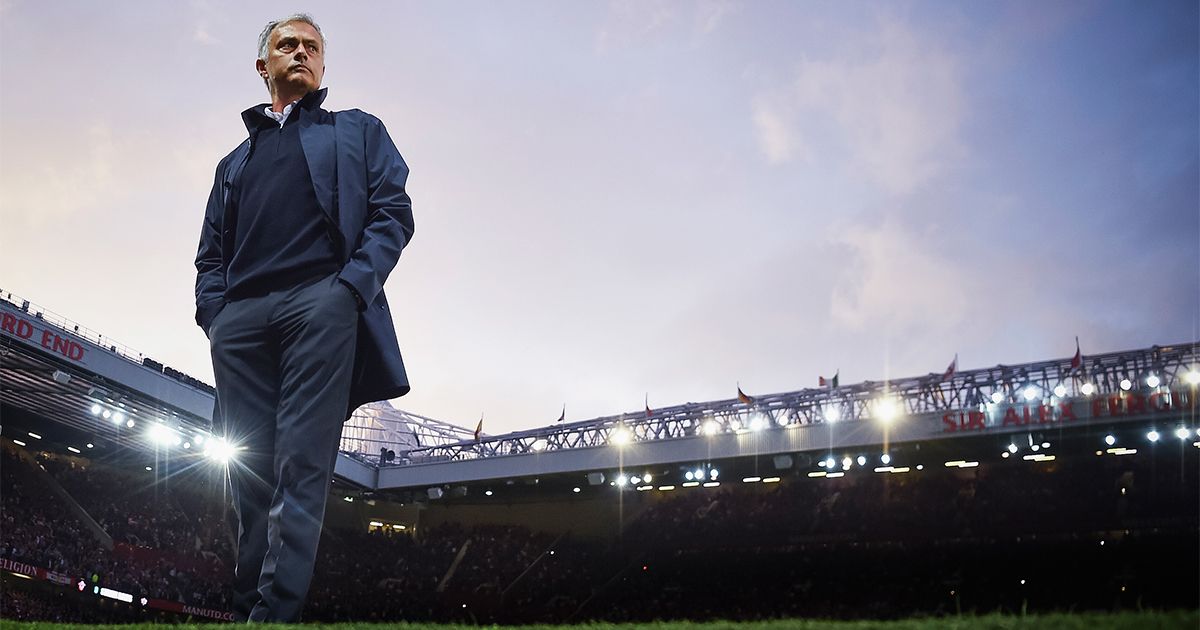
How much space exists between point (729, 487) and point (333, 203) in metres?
27.3

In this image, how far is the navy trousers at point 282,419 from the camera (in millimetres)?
3279

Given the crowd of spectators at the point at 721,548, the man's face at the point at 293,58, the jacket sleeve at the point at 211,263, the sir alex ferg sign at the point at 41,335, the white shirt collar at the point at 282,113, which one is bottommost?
the crowd of spectators at the point at 721,548

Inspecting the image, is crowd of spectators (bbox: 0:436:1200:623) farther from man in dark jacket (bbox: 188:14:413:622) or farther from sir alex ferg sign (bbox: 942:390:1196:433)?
man in dark jacket (bbox: 188:14:413:622)

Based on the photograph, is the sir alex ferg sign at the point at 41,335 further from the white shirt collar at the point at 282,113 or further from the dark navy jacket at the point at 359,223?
the white shirt collar at the point at 282,113

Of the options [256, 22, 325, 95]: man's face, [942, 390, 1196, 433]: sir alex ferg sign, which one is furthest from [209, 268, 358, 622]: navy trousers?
[942, 390, 1196, 433]: sir alex ferg sign

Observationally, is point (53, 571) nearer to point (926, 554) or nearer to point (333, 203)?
point (926, 554)

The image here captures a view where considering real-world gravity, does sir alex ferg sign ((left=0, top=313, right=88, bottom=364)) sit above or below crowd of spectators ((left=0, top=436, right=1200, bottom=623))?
above

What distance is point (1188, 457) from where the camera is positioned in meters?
23.3

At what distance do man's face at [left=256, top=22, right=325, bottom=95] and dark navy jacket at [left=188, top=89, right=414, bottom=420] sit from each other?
0.11 m

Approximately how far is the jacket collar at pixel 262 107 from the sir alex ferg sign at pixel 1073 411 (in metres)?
20.7

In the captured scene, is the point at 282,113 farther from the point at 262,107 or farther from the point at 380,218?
the point at 380,218

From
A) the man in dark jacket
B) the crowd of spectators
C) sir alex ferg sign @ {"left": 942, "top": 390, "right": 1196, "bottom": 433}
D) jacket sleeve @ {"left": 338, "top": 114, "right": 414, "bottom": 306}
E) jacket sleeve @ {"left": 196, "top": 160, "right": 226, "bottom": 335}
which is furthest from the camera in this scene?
the crowd of spectators

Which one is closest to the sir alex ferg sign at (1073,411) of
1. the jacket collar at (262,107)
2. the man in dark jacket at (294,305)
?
the man in dark jacket at (294,305)

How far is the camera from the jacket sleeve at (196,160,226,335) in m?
3.81
